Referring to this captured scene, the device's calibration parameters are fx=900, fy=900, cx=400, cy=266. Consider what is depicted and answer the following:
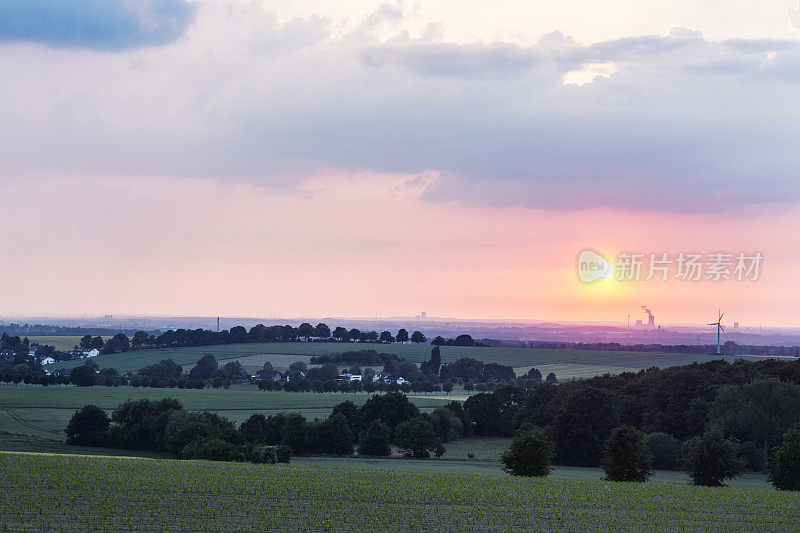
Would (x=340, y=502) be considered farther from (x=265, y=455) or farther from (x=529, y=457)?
(x=265, y=455)

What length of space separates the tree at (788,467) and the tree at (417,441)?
42.5 meters

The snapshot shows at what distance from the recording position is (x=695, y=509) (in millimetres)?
52062

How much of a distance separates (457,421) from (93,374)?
320ft

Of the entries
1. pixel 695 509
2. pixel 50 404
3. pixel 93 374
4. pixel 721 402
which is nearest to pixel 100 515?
pixel 695 509

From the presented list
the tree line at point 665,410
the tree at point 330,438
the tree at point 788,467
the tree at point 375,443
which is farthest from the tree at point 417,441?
the tree at point 788,467

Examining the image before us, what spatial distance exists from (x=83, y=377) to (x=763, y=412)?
137639 mm

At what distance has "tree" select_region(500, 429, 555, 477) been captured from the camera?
7481 centimetres

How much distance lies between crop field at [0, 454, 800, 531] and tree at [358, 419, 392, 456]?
124 ft

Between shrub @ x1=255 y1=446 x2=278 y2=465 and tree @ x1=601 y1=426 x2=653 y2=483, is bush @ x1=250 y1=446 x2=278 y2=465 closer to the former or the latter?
shrub @ x1=255 y1=446 x2=278 y2=465

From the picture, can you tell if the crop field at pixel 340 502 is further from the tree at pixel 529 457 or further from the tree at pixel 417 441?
the tree at pixel 417 441

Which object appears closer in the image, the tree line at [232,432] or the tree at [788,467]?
the tree at [788,467]

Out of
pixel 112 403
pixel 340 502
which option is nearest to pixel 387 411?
pixel 112 403

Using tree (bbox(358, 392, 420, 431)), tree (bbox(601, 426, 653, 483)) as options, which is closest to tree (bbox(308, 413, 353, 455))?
tree (bbox(358, 392, 420, 431))

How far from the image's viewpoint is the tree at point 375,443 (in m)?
105
